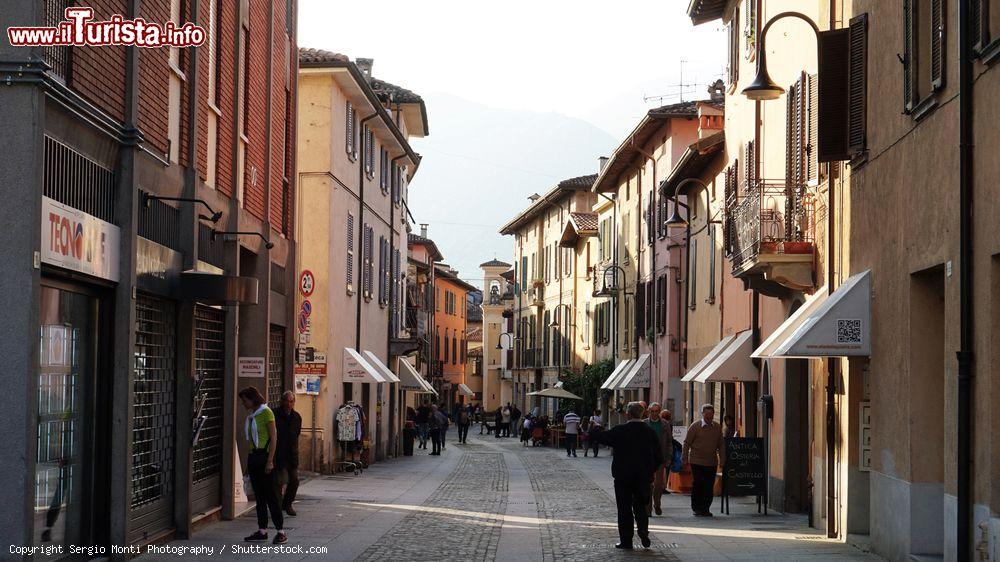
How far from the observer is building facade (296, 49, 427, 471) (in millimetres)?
31453

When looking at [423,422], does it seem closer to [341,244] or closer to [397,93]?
[397,93]

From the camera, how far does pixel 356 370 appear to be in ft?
108

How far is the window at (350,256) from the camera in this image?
34.6 m

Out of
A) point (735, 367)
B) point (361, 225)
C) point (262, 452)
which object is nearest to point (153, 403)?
point (262, 452)

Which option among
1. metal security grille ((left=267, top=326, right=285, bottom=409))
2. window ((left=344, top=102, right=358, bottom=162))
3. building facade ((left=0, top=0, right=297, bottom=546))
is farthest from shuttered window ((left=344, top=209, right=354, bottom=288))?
building facade ((left=0, top=0, right=297, bottom=546))

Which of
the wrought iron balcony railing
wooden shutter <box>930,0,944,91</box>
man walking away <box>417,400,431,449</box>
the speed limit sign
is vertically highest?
wooden shutter <box>930,0,944,91</box>

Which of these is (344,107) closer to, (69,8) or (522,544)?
(522,544)

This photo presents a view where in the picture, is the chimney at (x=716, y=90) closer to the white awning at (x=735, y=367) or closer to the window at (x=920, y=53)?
the white awning at (x=735, y=367)

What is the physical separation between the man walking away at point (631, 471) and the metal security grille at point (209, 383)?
16.6 feet

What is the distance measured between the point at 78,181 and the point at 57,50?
128cm

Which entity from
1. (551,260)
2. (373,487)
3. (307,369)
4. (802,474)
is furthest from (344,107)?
(551,260)

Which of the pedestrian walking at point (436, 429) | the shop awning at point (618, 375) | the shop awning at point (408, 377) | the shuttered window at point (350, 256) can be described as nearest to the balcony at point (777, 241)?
the shuttered window at point (350, 256)

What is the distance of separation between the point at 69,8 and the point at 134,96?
7.21 ft

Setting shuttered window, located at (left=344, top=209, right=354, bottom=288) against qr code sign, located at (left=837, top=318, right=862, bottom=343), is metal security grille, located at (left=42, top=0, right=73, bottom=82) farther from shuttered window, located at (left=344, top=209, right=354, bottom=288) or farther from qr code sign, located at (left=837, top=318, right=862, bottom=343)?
shuttered window, located at (left=344, top=209, right=354, bottom=288)
